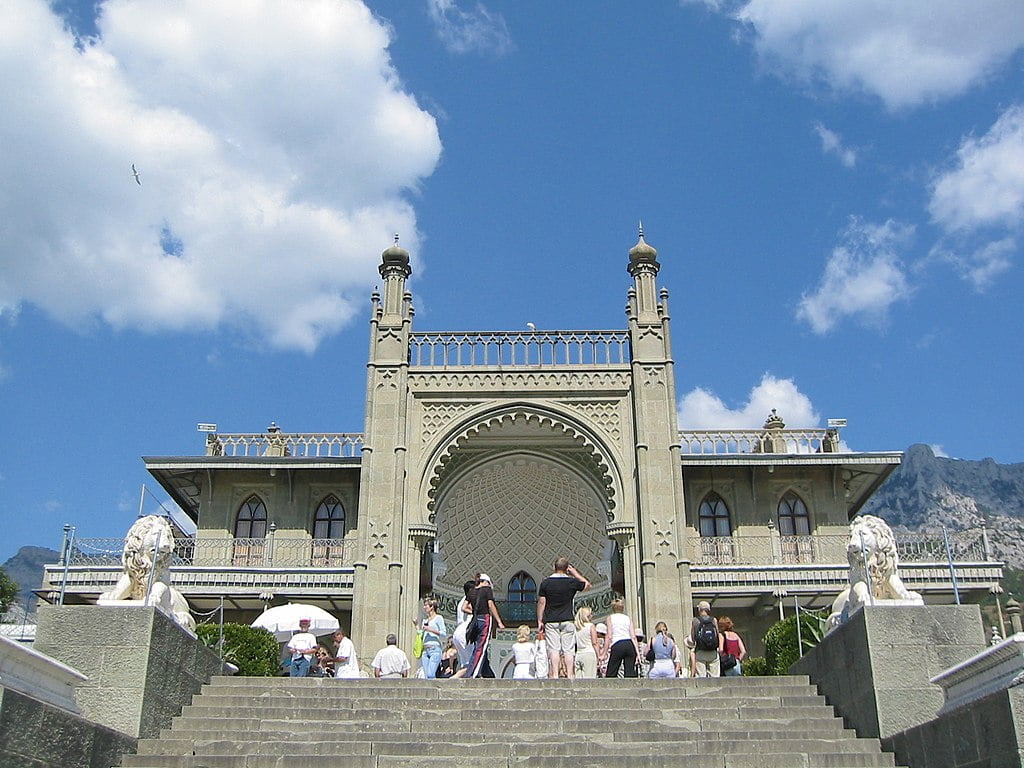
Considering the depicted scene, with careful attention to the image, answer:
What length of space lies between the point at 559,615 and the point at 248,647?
23.2 ft

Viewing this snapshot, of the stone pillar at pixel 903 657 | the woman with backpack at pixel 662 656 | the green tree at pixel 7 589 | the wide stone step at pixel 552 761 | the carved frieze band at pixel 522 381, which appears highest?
the carved frieze band at pixel 522 381

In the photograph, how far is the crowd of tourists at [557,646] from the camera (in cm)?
1147

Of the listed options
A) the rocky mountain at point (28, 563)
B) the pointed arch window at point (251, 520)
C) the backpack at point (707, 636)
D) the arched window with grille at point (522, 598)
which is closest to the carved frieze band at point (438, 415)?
the pointed arch window at point (251, 520)

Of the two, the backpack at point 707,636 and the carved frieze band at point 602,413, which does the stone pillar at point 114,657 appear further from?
the carved frieze band at point 602,413

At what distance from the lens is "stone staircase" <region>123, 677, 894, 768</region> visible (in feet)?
26.2

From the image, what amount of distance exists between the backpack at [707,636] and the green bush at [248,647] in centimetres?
778

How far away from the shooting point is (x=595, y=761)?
7.89 metres

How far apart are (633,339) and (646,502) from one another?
13.4 feet

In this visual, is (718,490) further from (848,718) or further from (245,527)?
(848,718)

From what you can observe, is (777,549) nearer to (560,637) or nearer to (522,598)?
(522,598)

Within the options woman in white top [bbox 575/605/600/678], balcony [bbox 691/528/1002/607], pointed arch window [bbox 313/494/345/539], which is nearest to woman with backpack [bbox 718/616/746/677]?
woman in white top [bbox 575/605/600/678]

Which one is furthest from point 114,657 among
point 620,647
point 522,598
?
point 522,598

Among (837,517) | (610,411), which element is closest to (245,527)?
(610,411)

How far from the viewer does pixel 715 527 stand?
25016 millimetres
